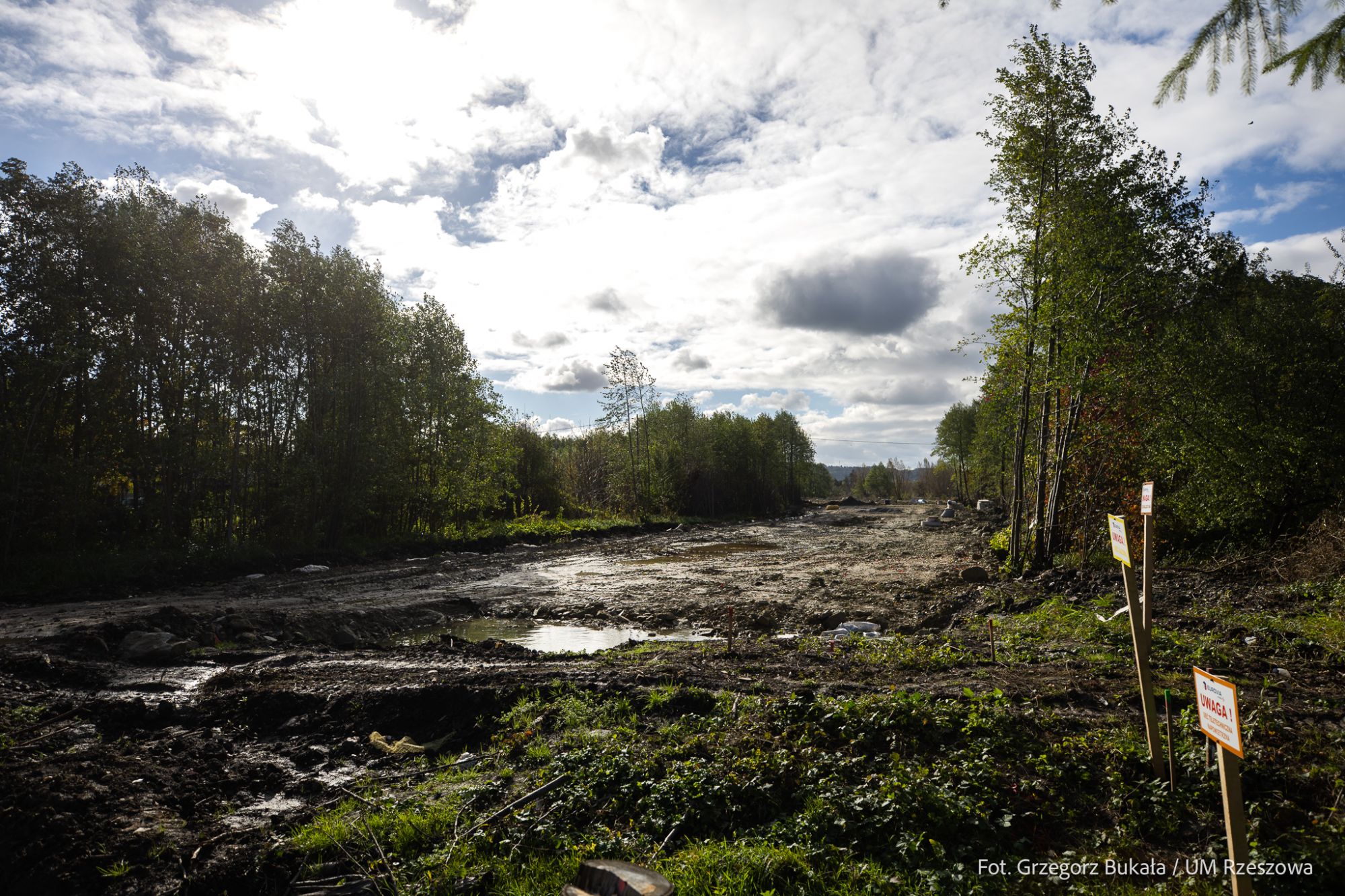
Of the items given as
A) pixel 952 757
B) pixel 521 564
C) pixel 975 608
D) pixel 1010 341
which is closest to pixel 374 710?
pixel 952 757

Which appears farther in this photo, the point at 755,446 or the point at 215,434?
the point at 755,446

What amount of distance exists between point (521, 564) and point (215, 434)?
34.5 feet

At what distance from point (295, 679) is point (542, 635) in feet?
17.3

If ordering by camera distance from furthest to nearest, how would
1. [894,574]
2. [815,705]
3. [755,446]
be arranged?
[755,446] < [894,574] < [815,705]

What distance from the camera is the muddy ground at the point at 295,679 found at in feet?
15.7

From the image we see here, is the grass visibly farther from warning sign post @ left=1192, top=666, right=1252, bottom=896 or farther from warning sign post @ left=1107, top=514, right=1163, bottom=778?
warning sign post @ left=1192, top=666, right=1252, bottom=896

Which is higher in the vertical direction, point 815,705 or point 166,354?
point 166,354

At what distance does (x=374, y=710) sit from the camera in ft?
24.4

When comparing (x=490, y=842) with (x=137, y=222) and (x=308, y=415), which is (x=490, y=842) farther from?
(x=308, y=415)

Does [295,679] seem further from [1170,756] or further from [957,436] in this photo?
[957,436]

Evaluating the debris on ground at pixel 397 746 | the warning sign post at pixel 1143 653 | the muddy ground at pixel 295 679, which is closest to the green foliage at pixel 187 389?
the muddy ground at pixel 295 679

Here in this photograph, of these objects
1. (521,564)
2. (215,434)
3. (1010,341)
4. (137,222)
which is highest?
(137,222)

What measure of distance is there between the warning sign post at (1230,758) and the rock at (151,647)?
41.0ft

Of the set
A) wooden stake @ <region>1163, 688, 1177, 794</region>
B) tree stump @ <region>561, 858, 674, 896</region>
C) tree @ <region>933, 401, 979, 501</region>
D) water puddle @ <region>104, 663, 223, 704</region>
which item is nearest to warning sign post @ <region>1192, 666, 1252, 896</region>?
wooden stake @ <region>1163, 688, 1177, 794</region>
